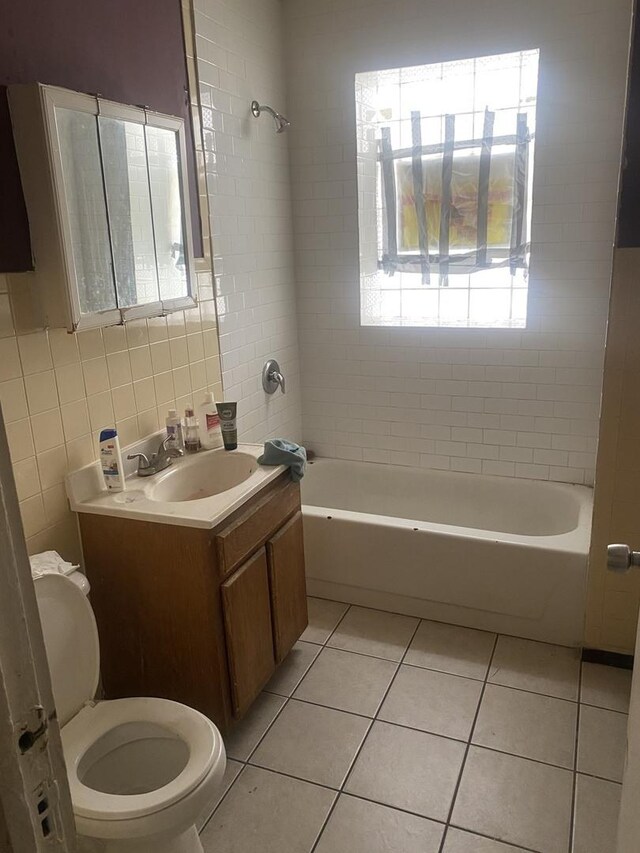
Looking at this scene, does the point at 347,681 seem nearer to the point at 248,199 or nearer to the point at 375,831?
the point at 375,831

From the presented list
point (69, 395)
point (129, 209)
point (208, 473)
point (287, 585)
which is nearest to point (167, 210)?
point (129, 209)

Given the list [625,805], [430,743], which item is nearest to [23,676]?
[625,805]

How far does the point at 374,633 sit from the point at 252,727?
69 cm

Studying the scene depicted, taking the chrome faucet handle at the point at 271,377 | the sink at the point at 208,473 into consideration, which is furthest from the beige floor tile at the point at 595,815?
the chrome faucet handle at the point at 271,377

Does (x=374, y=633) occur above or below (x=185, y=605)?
below

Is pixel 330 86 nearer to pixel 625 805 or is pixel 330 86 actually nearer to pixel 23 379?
pixel 23 379

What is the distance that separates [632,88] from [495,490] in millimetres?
2078

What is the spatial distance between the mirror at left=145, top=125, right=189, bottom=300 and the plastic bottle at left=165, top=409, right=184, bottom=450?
43 cm

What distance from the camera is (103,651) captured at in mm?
2133

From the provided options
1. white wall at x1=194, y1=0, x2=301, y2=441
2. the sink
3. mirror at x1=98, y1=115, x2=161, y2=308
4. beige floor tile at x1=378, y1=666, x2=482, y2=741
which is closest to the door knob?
beige floor tile at x1=378, y1=666, x2=482, y2=741

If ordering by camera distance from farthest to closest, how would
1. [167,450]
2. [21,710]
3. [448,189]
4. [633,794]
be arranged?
1. [448,189]
2. [167,450]
3. [633,794]
4. [21,710]

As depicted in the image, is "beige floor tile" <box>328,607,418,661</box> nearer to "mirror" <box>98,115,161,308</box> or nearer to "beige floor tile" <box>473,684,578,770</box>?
"beige floor tile" <box>473,684,578,770</box>

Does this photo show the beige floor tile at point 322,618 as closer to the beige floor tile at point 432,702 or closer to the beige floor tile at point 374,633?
the beige floor tile at point 374,633

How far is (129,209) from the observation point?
2010 mm
